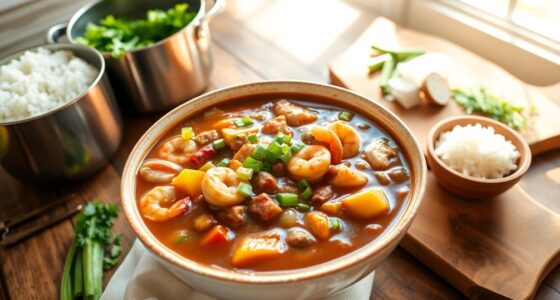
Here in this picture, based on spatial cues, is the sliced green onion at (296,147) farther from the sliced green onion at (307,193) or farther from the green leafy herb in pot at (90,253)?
the green leafy herb in pot at (90,253)

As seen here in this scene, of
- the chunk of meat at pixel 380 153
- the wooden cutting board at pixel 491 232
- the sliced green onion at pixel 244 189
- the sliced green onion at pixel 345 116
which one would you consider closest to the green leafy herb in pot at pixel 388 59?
the wooden cutting board at pixel 491 232

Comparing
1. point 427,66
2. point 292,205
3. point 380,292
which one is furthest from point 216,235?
point 427,66

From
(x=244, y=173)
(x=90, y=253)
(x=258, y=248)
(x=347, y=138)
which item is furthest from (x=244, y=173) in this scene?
(x=90, y=253)

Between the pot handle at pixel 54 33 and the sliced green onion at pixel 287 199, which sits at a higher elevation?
the pot handle at pixel 54 33

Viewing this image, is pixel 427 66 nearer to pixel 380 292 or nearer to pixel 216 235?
pixel 380 292

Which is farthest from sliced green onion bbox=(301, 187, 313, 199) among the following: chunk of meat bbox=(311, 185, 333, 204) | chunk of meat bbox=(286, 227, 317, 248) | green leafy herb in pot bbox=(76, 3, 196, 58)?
green leafy herb in pot bbox=(76, 3, 196, 58)

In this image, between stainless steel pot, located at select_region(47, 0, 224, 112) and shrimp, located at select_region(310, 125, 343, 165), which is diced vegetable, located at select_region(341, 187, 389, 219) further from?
stainless steel pot, located at select_region(47, 0, 224, 112)
